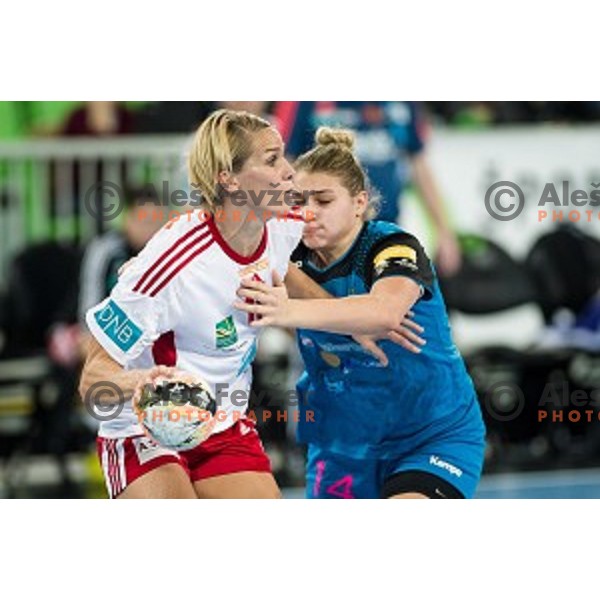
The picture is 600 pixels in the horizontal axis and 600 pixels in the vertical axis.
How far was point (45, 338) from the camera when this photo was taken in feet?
19.5

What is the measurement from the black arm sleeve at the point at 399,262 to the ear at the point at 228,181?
53 cm

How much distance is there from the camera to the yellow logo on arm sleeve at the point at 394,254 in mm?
4965

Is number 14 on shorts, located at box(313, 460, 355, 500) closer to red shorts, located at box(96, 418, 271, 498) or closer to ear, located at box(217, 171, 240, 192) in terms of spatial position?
red shorts, located at box(96, 418, 271, 498)

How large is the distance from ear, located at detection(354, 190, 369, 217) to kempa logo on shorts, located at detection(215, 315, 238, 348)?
0.62 metres

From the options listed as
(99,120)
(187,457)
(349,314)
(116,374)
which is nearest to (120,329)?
(116,374)

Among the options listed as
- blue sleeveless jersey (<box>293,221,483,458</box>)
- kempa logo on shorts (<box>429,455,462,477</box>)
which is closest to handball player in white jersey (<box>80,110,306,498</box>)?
blue sleeveless jersey (<box>293,221,483,458</box>)

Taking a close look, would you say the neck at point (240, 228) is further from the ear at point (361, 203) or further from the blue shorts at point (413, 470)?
the blue shorts at point (413, 470)

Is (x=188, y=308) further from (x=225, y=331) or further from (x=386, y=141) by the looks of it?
(x=386, y=141)

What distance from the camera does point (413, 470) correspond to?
4.97 m

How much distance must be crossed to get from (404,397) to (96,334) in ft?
3.62

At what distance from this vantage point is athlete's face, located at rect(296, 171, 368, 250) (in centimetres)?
507

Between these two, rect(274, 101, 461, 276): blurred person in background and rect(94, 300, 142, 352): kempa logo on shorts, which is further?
rect(274, 101, 461, 276): blurred person in background

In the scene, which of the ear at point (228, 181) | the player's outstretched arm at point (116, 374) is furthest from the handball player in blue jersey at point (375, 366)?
the player's outstretched arm at point (116, 374)

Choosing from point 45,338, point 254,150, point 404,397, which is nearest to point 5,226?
point 45,338
